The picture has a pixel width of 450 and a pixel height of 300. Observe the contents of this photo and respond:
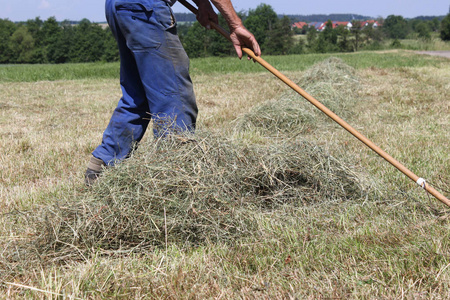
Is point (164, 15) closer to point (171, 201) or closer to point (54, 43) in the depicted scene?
point (171, 201)

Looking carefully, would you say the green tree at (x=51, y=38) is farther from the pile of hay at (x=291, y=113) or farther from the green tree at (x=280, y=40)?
the pile of hay at (x=291, y=113)

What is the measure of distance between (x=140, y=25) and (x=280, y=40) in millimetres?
50993

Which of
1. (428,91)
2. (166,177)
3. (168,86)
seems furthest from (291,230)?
(428,91)

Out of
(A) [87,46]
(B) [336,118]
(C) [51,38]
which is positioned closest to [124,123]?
(B) [336,118]

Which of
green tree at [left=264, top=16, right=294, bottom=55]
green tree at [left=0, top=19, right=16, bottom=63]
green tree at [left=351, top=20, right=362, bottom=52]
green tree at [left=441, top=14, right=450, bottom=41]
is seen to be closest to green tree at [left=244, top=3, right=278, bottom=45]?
green tree at [left=264, top=16, right=294, bottom=55]

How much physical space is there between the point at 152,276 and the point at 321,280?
0.76 metres

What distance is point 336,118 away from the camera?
2.65 meters

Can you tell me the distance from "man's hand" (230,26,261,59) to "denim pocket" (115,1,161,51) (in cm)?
49

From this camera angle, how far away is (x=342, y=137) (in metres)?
4.41

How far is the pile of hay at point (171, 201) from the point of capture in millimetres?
2146

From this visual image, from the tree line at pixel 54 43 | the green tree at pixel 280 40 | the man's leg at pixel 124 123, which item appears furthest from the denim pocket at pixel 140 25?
the green tree at pixel 280 40

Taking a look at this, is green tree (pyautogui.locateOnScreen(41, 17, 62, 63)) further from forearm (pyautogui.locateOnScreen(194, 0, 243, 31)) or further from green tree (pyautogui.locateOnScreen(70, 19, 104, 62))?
forearm (pyautogui.locateOnScreen(194, 0, 243, 31))

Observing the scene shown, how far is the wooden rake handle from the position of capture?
97.7 inches

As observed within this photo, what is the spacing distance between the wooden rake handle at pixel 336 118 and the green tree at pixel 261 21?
5388 cm
